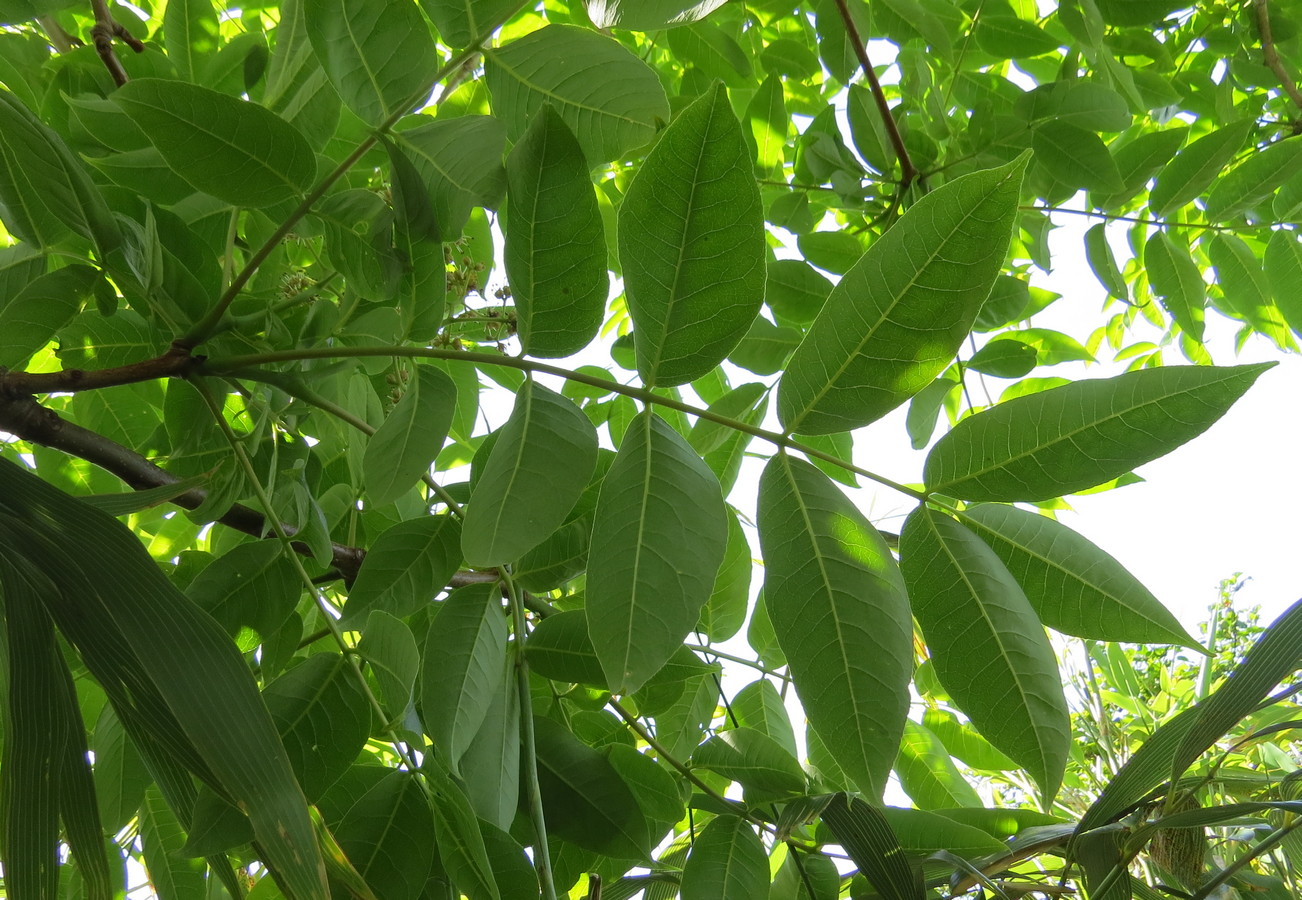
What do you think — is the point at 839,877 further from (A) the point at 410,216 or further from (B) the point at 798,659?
(A) the point at 410,216

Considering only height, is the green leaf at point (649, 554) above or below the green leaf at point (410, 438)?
below

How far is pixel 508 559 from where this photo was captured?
531 millimetres

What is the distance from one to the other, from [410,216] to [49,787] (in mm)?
367

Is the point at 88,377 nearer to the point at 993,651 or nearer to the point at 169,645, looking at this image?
the point at 169,645

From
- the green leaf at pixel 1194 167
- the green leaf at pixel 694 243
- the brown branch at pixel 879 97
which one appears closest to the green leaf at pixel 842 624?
the green leaf at pixel 694 243

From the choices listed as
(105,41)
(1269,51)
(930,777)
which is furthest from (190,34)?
(1269,51)

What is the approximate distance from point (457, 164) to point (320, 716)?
382 millimetres

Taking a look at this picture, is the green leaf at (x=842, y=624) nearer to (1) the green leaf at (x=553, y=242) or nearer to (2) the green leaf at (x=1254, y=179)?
Result: (1) the green leaf at (x=553, y=242)

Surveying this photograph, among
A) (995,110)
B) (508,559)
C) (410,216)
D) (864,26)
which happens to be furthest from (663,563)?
(995,110)

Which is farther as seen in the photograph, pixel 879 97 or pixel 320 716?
pixel 879 97

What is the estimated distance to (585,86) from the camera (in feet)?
1.90

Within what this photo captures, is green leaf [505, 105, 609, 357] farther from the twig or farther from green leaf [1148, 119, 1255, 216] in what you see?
green leaf [1148, 119, 1255, 216]

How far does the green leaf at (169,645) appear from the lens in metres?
0.43

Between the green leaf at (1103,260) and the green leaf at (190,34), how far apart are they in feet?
3.40
